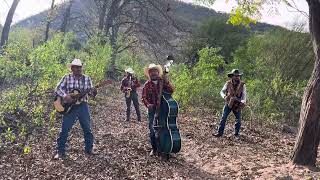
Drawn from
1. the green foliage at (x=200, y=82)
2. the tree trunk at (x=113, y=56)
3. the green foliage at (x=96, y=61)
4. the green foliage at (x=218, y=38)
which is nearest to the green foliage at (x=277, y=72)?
the green foliage at (x=200, y=82)

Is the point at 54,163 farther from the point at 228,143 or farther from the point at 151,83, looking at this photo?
the point at 228,143

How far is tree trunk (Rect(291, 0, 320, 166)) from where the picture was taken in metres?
7.38

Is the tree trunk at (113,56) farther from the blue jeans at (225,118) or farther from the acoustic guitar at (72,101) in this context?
the acoustic guitar at (72,101)

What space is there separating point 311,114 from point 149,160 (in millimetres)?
3094

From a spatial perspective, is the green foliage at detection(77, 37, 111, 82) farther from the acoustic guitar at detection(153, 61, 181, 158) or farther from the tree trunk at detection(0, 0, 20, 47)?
the acoustic guitar at detection(153, 61, 181, 158)

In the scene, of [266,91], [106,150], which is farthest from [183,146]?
[266,91]

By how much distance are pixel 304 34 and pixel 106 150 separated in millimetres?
14949

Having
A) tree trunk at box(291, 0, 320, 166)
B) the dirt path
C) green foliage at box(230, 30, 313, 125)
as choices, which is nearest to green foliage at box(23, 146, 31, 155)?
the dirt path

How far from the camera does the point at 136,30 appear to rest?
2856cm

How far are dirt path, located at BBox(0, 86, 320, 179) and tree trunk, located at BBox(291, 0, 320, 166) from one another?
1.02 ft

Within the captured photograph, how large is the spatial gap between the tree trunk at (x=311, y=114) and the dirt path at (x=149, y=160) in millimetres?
311

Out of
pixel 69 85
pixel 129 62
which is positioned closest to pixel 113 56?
pixel 129 62

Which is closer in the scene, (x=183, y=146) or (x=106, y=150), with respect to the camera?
(x=106, y=150)

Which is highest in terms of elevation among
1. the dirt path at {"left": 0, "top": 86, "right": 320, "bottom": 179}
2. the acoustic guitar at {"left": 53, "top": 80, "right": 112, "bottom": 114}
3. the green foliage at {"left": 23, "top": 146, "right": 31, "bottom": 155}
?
the acoustic guitar at {"left": 53, "top": 80, "right": 112, "bottom": 114}
